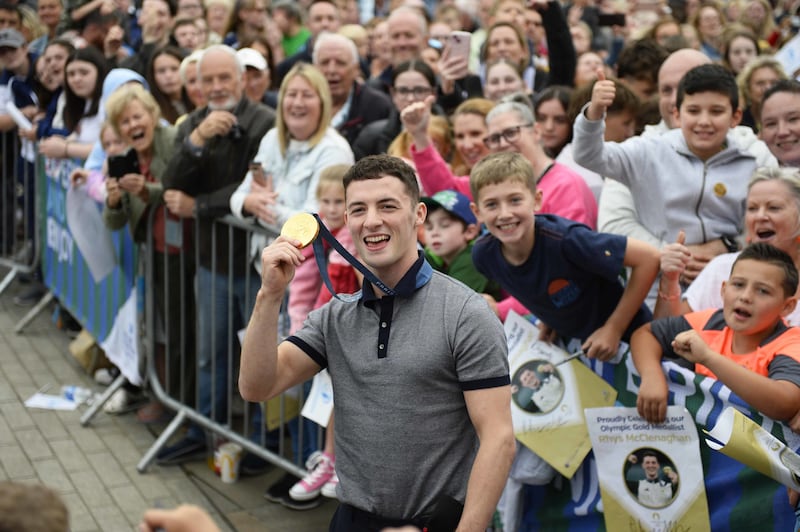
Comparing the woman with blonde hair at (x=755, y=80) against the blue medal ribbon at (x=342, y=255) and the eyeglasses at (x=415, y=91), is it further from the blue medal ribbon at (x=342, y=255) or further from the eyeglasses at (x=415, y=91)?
the blue medal ribbon at (x=342, y=255)

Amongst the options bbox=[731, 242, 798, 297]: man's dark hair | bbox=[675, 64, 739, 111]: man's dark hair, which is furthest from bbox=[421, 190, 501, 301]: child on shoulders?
bbox=[731, 242, 798, 297]: man's dark hair

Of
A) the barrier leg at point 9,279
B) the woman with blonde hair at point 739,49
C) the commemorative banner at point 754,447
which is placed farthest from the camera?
the barrier leg at point 9,279

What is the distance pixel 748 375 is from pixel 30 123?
25.4ft

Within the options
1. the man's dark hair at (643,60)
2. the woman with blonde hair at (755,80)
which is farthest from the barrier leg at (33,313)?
the woman with blonde hair at (755,80)

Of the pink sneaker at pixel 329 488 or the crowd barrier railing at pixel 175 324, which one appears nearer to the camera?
the pink sneaker at pixel 329 488

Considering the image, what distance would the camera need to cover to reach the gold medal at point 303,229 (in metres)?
3.01

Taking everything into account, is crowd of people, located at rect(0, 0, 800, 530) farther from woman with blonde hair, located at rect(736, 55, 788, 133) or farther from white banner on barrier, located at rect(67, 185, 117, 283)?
white banner on barrier, located at rect(67, 185, 117, 283)

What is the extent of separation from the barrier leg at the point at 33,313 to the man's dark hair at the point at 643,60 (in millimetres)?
5371

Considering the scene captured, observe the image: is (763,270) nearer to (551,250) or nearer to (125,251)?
(551,250)

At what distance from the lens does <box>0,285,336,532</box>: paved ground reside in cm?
554

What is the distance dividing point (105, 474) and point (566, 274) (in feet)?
11.2

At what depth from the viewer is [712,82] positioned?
188 inches

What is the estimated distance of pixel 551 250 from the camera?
162 inches

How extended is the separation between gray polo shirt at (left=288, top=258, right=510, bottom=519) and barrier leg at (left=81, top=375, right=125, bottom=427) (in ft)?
13.7
